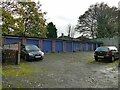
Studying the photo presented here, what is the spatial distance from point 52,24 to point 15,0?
990 inches

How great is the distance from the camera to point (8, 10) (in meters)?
20.7

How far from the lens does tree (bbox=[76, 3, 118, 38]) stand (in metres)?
47.1

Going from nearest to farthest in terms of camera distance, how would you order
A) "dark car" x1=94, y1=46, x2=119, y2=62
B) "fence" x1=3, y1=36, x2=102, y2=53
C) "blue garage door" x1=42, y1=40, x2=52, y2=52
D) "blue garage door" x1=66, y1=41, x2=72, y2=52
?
"dark car" x1=94, y1=46, x2=119, y2=62
"fence" x1=3, y1=36, x2=102, y2=53
"blue garage door" x1=42, y1=40, x2=52, y2=52
"blue garage door" x1=66, y1=41, x2=72, y2=52

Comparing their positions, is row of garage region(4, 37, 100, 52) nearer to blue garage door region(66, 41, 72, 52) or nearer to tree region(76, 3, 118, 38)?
blue garage door region(66, 41, 72, 52)

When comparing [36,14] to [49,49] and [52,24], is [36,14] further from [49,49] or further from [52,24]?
[52,24]

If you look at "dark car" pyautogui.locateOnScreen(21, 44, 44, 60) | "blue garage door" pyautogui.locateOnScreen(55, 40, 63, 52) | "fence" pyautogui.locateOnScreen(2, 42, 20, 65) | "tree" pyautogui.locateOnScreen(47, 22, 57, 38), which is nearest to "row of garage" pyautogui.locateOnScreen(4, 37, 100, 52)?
"blue garage door" pyautogui.locateOnScreen(55, 40, 63, 52)

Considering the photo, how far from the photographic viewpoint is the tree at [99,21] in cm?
4712

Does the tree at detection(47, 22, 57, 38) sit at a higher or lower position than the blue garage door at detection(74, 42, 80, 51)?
higher

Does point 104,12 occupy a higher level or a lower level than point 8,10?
higher

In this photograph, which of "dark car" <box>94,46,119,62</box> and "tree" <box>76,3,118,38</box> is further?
"tree" <box>76,3,118,38</box>

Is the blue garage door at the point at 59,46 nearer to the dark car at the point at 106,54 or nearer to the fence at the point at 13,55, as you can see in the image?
the dark car at the point at 106,54

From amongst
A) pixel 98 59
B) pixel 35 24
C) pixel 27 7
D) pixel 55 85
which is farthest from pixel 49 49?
pixel 55 85

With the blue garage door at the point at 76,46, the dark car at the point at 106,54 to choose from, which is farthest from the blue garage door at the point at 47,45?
the dark car at the point at 106,54

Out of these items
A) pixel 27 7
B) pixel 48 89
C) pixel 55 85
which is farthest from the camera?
pixel 27 7
